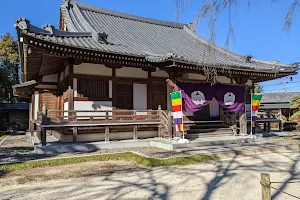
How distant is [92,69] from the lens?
11000mm

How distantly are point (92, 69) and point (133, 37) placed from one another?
434 cm

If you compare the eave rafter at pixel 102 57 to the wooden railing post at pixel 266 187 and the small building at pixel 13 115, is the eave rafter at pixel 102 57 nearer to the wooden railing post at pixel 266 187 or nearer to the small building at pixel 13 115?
the wooden railing post at pixel 266 187

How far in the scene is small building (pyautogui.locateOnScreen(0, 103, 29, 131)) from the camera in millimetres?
27828

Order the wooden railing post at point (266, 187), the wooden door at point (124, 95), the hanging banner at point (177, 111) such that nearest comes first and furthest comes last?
the wooden railing post at point (266, 187) < the hanging banner at point (177, 111) < the wooden door at point (124, 95)

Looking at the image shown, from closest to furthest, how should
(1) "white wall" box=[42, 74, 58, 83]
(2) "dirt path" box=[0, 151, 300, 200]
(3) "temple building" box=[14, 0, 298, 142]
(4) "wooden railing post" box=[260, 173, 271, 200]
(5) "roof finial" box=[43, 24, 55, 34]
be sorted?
(4) "wooden railing post" box=[260, 173, 271, 200], (2) "dirt path" box=[0, 151, 300, 200], (5) "roof finial" box=[43, 24, 55, 34], (3) "temple building" box=[14, 0, 298, 142], (1) "white wall" box=[42, 74, 58, 83]

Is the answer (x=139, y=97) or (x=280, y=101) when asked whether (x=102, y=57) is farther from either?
(x=280, y=101)

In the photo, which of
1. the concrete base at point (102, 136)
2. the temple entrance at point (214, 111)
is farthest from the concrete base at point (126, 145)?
the temple entrance at point (214, 111)

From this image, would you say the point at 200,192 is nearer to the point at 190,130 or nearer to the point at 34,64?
the point at 190,130

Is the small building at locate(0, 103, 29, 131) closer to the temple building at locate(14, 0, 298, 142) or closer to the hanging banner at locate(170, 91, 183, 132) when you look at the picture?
the temple building at locate(14, 0, 298, 142)

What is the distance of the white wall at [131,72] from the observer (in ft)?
38.1

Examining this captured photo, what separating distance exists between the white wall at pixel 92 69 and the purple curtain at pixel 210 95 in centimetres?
327

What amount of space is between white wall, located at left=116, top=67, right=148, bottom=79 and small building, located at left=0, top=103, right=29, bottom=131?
21388 millimetres

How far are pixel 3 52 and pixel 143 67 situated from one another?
31011 millimetres

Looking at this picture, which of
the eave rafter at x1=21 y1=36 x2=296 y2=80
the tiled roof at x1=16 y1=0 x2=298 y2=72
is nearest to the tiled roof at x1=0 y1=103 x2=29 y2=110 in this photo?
the tiled roof at x1=16 y1=0 x2=298 y2=72
